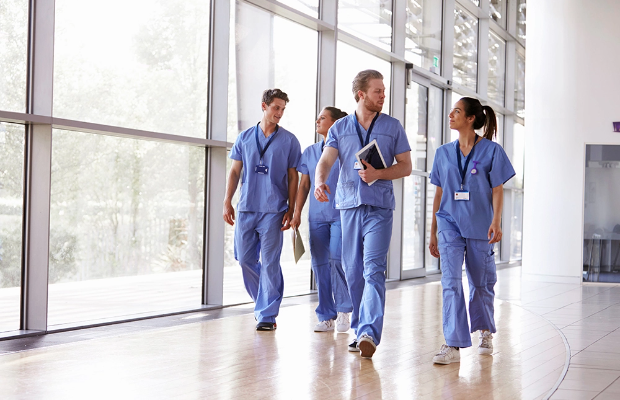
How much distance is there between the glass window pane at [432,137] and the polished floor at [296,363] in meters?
4.98

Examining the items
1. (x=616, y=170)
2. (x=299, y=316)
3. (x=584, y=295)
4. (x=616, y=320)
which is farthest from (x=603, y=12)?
(x=299, y=316)

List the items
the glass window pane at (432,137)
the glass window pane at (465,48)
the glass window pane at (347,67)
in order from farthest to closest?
the glass window pane at (465,48) → the glass window pane at (432,137) → the glass window pane at (347,67)

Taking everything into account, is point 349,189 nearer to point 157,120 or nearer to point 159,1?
point 157,120

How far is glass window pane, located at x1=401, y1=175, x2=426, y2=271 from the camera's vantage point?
965 cm

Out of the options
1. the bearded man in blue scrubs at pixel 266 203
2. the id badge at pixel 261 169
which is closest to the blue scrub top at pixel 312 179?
the bearded man in blue scrubs at pixel 266 203

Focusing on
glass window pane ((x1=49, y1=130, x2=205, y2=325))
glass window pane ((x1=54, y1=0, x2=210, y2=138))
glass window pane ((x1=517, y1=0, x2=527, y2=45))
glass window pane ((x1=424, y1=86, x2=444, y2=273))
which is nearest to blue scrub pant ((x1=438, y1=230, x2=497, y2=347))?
glass window pane ((x1=49, y1=130, x2=205, y2=325))

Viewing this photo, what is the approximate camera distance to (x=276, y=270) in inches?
181

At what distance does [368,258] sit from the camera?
367 centimetres

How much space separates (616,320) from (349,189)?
292 centimetres

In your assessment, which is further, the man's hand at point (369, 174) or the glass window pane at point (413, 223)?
the glass window pane at point (413, 223)

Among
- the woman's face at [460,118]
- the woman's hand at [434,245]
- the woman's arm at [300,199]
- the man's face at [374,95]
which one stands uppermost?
the man's face at [374,95]

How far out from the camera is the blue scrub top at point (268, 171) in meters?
4.62

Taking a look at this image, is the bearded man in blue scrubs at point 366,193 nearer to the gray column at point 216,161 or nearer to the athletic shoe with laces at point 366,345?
the athletic shoe with laces at point 366,345

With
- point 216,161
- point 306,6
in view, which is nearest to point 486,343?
point 216,161
